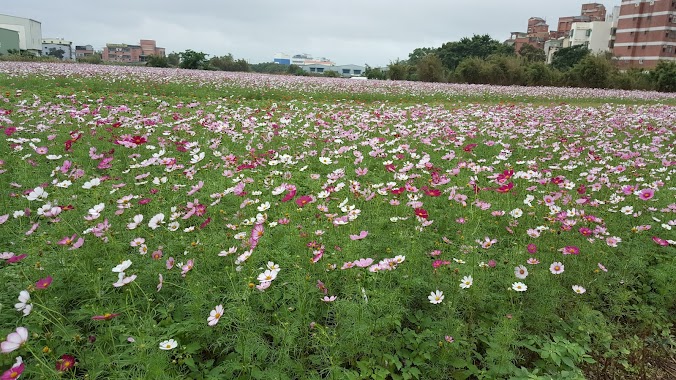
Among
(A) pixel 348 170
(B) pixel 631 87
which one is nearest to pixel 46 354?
(A) pixel 348 170

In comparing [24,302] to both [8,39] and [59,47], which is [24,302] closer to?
[8,39]

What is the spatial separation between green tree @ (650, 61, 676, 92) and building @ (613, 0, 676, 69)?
25.2 meters

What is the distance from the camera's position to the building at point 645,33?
43.8 metres

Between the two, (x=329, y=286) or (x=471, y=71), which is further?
(x=471, y=71)

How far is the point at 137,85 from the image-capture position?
39.2ft

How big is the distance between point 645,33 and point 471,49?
1940cm

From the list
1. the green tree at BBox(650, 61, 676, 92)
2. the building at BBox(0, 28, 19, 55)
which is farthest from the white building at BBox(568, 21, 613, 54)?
the building at BBox(0, 28, 19, 55)

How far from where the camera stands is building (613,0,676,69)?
4375 cm

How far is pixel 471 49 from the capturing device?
46.2m

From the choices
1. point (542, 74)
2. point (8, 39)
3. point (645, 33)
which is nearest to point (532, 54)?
point (645, 33)

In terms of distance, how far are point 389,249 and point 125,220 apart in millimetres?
1723

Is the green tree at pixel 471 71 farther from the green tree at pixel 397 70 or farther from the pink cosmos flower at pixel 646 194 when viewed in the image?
the pink cosmos flower at pixel 646 194

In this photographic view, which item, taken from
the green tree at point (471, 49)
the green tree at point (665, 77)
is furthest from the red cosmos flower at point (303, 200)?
the green tree at point (471, 49)

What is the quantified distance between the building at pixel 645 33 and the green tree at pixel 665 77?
25247 millimetres
